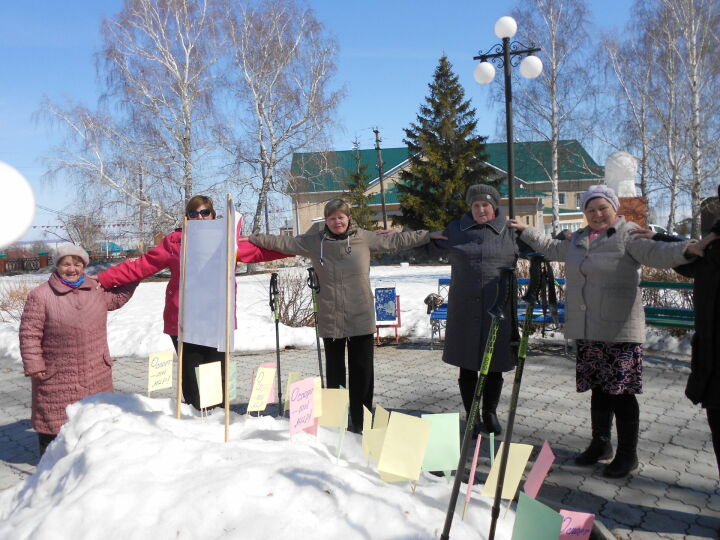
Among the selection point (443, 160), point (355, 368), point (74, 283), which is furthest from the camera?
point (443, 160)

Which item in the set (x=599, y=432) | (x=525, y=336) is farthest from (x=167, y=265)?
(x=599, y=432)

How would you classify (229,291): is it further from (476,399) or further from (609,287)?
(609,287)

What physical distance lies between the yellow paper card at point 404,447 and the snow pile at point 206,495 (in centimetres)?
10

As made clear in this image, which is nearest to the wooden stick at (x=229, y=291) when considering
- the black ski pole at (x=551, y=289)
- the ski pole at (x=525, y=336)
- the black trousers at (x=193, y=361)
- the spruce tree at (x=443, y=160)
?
the black trousers at (x=193, y=361)

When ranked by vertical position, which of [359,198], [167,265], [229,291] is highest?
[359,198]

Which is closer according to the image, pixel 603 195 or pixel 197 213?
pixel 603 195

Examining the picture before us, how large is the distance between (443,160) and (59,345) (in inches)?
1046

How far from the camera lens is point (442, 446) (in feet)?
9.33

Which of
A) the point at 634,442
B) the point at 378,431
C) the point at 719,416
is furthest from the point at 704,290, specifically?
the point at 378,431

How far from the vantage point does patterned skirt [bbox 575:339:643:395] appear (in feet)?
11.2

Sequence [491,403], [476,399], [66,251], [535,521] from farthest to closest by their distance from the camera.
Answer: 1. [491,403]
2. [66,251]
3. [476,399]
4. [535,521]

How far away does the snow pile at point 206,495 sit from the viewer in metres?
2.18

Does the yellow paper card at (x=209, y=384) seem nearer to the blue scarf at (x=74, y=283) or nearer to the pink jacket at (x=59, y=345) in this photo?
the pink jacket at (x=59, y=345)

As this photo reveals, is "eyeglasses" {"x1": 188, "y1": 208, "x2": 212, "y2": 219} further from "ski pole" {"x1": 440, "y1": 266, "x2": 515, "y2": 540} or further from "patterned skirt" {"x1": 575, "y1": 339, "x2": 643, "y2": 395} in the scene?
"patterned skirt" {"x1": 575, "y1": 339, "x2": 643, "y2": 395}
